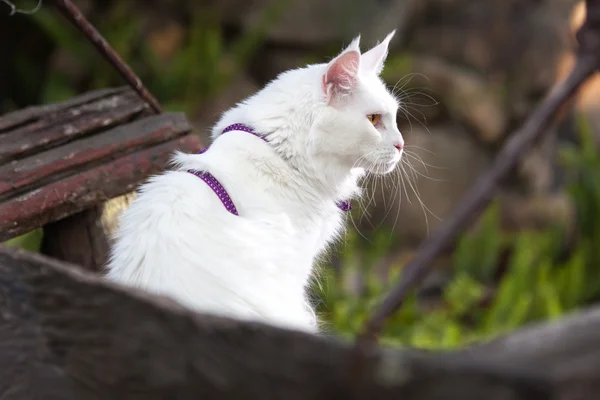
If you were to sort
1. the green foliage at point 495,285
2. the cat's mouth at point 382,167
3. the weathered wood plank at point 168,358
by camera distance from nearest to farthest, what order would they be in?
the weathered wood plank at point 168,358, the cat's mouth at point 382,167, the green foliage at point 495,285

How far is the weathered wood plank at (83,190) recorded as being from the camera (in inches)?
62.8

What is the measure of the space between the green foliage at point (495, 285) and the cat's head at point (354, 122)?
1.55 metres

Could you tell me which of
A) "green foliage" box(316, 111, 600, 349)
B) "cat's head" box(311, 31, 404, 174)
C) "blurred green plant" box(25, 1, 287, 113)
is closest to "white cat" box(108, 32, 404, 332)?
"cat's head" box(311, 31, 404, 174)

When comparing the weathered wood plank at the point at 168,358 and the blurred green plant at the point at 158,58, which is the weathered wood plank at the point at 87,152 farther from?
the blurred green plant at the point at 158,58

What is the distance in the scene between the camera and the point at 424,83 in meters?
4.79

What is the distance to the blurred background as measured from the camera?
4129mm

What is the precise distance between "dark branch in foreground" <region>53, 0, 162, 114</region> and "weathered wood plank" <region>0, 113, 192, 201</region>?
→ 7cm

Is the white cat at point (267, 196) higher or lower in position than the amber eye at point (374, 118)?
lower

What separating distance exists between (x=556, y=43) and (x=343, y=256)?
7.00 ft

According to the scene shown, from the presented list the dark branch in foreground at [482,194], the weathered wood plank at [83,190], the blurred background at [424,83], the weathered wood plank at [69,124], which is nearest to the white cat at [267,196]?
the weathered wood plank at [83,190]

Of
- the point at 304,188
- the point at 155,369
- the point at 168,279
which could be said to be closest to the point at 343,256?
the point at 304,188

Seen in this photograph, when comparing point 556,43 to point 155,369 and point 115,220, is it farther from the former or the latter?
point 155,369

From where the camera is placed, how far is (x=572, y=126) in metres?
5.48

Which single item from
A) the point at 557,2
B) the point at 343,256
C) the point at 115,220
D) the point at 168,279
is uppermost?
the point at 557,2
